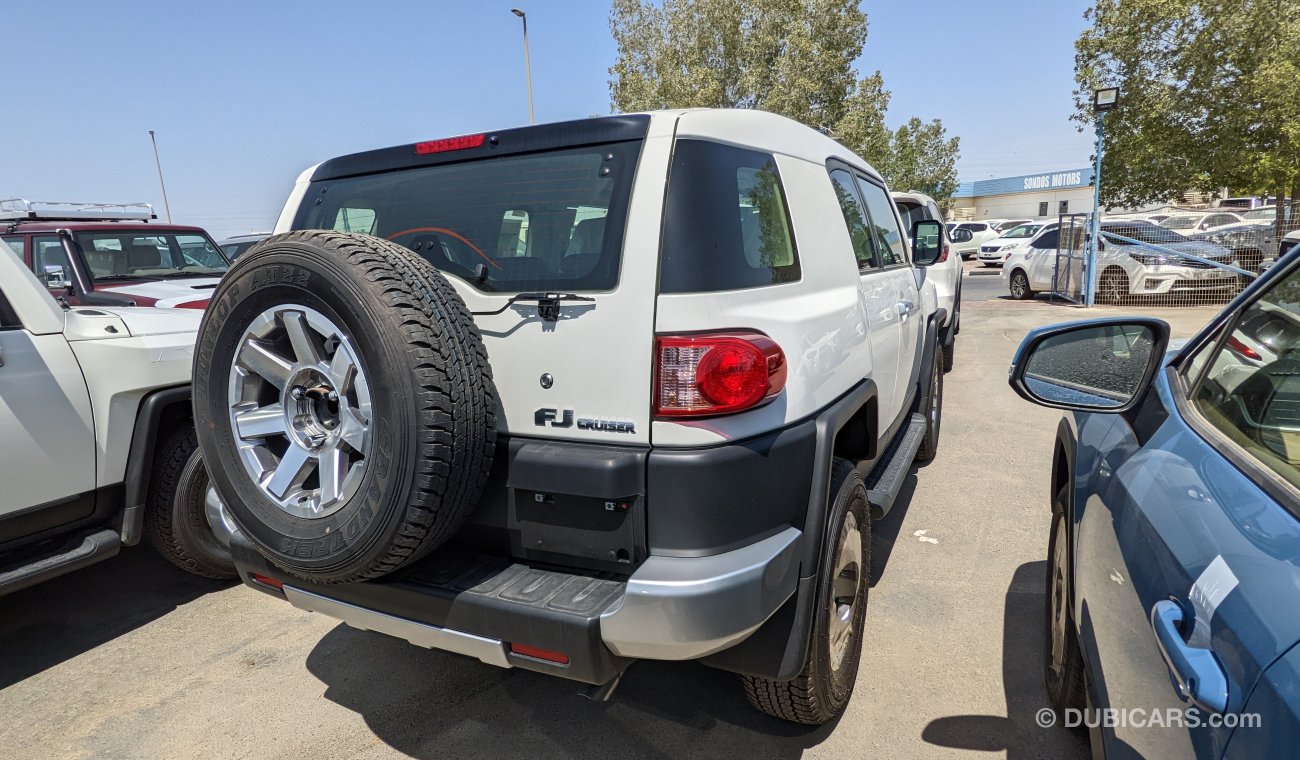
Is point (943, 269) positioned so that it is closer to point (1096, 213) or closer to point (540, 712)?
point (540, 712)

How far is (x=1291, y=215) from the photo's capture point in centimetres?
1152

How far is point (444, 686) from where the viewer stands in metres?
2.85

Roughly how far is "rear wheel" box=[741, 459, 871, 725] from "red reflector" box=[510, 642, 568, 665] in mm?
768

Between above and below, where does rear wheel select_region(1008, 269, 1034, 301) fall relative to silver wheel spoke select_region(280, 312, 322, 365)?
below

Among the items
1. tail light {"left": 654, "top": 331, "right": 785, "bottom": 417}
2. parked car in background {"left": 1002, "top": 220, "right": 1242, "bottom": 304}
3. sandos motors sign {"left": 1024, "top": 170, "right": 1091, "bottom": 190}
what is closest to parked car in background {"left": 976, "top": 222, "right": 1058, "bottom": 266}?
parked car in background {"left": 1002, "top": 220, "right": 1242, "bottom": 304}

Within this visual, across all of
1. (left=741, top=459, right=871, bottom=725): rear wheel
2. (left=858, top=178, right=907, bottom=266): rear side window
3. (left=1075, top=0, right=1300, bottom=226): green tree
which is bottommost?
(left=741, top=459, right=871, bottom=725): rear wheel

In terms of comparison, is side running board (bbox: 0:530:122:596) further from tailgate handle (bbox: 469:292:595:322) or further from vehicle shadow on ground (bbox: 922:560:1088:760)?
vehicle shadow on ground (bbox: 922:560:1088:760)

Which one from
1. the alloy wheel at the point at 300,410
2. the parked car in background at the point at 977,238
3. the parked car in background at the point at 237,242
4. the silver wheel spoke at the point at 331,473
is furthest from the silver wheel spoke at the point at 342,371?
the parked car in background at the point at 977,238

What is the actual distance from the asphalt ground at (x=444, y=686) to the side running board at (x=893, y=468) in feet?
1.92

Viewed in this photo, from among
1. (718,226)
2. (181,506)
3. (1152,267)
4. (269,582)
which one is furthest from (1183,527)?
(1152,267)

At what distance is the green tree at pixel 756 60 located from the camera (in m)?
19.2

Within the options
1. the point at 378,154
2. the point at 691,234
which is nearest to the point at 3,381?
the point at 378,154

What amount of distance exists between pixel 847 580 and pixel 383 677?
1.88 m

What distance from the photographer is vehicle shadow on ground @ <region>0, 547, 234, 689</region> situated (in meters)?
3.28
